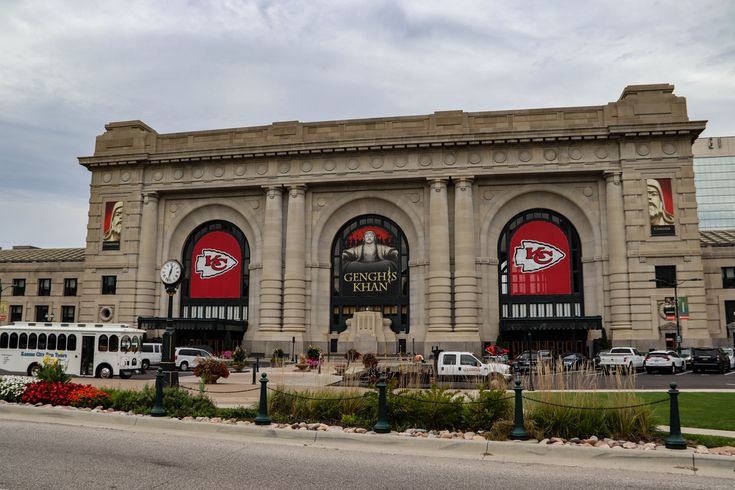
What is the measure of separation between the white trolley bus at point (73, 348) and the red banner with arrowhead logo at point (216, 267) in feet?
84.3

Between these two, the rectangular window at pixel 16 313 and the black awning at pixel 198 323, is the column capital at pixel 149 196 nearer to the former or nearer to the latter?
the black awning at pixel 198 323

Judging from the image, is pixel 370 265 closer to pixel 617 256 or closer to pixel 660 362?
pixel 617 256

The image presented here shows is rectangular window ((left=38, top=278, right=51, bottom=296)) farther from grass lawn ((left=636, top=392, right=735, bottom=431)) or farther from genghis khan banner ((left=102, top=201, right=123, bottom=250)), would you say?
grass lawn ((left=636, top=392, right=735, bottom=431))

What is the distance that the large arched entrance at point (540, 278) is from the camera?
51.6 m

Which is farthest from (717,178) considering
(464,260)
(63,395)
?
(63,395)

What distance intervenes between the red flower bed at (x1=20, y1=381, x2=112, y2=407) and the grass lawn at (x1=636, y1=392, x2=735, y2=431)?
46.1ft

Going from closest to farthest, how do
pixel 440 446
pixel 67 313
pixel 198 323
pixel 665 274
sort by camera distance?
1. pixel 440 446
2. pixel 665 274
3. pixel 198 323
4. pixel 67 313

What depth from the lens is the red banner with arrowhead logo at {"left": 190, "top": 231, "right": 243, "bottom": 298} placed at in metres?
57.9

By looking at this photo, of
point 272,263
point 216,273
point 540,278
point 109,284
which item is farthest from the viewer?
point 216,273

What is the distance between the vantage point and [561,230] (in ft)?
173

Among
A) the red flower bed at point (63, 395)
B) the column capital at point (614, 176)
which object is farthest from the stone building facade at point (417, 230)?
A: the red flower bed at point (63, 395)

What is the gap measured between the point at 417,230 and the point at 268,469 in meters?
44.5

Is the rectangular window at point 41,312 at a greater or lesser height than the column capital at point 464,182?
lesser

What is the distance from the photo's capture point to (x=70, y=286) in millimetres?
66375
